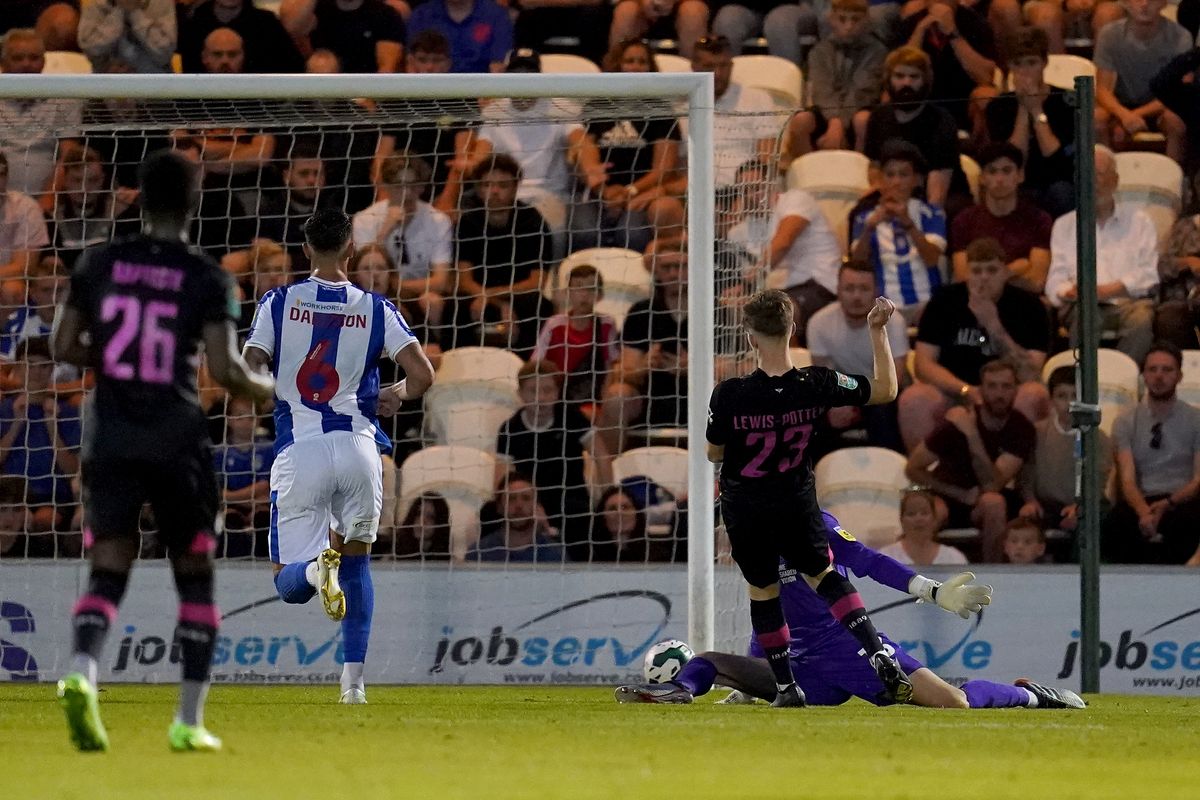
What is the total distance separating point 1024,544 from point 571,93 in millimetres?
4076

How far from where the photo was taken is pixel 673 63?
44.8 ft

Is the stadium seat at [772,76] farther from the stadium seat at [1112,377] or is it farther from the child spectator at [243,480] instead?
the child spectator at [243,480]

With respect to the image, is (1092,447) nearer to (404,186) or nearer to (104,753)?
(404,186)

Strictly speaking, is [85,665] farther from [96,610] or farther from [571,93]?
[571,93]

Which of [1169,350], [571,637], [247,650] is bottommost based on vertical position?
[247,650]

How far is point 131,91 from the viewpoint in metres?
9.63

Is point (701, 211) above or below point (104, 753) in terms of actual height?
above

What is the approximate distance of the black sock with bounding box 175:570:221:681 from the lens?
564 cm

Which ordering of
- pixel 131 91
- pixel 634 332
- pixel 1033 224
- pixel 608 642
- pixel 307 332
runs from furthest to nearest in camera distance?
pixel 1033 224 → pixel 634 332 → pixel 608 642 → pixel 131 91 → pixel 307 332

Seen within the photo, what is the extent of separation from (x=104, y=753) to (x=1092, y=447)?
20.2 ft

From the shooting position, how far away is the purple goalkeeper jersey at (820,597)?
8.22 meters

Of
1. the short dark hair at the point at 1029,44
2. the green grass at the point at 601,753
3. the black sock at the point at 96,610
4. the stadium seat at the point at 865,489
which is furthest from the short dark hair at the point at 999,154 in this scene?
the black sock at the point at 96,610

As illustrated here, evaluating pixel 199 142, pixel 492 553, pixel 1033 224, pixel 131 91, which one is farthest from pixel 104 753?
pixel 1033 224

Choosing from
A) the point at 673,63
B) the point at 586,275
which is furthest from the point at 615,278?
the point at 673,63
